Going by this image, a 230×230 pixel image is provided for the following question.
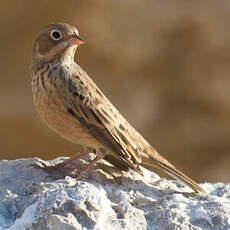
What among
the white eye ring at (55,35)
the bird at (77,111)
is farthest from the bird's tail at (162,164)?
the white eye ring at (55,35)

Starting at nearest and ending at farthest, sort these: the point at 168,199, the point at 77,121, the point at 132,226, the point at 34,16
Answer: the point at 132,226, the point at 168,199, the point at 77,121, the point at 34,16

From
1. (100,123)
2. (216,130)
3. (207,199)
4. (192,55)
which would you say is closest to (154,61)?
(192,55)

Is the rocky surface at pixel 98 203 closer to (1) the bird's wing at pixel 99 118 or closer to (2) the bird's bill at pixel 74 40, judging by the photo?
(1) the bird's wing at pixel 99 118

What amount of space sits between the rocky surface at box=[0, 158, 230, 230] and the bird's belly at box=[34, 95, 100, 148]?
44 centimetres

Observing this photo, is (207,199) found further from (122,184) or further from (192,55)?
(192,55)

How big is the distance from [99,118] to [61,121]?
0.38 meters

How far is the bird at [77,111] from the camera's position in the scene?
835 centimetres

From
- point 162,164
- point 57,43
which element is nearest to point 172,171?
point 162,164

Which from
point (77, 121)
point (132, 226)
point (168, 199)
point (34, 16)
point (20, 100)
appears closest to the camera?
point (132, 226)

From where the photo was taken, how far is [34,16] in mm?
12961

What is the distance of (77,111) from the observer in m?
8.48

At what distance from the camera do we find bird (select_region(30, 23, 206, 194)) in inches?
329

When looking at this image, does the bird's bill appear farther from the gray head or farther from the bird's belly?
the bird's belly

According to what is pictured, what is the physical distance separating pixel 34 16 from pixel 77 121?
4.84 metres
